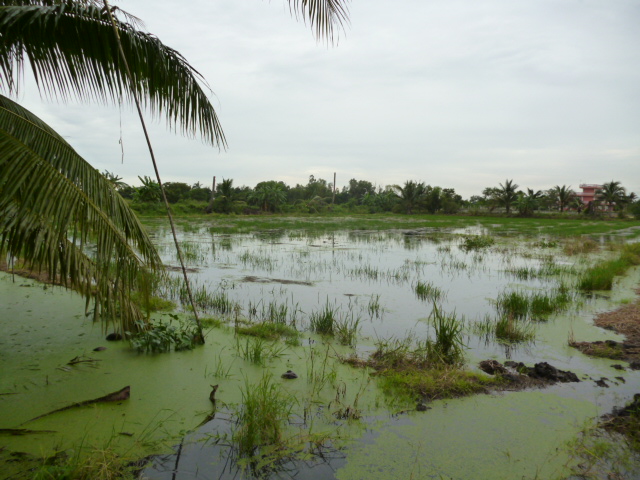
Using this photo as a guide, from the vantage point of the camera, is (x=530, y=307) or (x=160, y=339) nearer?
(x=160, y=339)

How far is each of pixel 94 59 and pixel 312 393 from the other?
335cm

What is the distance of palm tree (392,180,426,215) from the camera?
146 feet

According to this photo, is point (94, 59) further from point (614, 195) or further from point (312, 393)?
point (614, 195)

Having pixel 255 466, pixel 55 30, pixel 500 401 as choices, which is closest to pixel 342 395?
pixel 255 466

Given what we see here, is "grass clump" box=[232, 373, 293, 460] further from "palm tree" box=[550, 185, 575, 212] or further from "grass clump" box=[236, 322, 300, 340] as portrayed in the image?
"palm tree" box=[550, 185, 575, 212]

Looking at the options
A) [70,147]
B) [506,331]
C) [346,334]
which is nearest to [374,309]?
[346,334]

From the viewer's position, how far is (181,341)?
13.2 feet

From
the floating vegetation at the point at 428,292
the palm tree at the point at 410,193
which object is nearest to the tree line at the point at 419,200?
the palm tree at the point at 410,193

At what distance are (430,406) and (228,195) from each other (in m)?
33.9

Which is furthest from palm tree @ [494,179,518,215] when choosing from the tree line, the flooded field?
the flooded field

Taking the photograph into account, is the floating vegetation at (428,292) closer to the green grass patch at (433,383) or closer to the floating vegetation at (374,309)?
the floating vegetation at (374,309)

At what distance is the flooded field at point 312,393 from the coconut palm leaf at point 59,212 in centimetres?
80

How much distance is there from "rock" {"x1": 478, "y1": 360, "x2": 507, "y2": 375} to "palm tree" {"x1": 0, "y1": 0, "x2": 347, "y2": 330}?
10.4 feet

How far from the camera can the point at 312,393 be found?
3209mm
